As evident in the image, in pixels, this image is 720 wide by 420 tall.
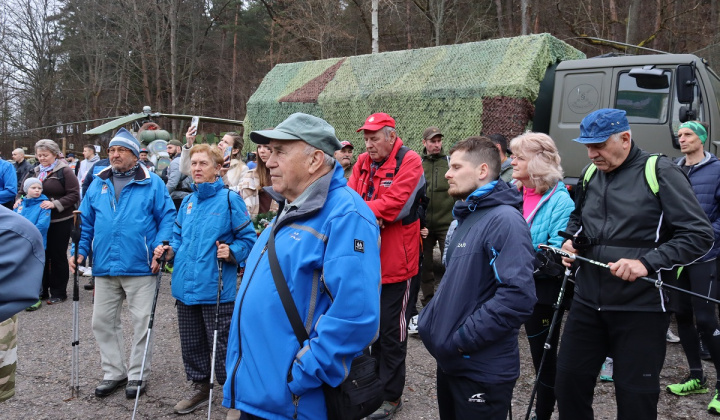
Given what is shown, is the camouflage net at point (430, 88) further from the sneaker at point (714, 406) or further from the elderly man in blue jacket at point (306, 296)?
the elderly man in blue jacket at point (306, 296)

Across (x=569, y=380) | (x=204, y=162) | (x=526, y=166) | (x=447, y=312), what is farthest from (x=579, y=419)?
(x=204, y=162)

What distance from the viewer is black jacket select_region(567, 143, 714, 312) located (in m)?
2.76

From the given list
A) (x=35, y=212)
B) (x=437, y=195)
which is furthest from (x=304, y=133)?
(x=35, y=212)

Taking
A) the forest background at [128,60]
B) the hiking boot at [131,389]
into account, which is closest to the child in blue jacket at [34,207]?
the hiking boot at [131,389]

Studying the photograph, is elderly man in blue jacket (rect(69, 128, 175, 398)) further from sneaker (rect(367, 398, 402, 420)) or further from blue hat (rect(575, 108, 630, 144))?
blue hat (rect(575, 108, 630, 144))

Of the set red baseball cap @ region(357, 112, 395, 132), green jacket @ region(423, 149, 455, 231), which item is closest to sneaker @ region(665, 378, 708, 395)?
green jacket @ region(423, 149, 455, 231)

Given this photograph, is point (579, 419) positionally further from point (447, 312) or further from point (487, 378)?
point (447, 312)

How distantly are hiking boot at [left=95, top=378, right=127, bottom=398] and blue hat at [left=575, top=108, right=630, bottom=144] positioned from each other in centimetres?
422

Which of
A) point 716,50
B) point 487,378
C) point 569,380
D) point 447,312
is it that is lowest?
point 569,380

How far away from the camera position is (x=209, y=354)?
14.5 ft

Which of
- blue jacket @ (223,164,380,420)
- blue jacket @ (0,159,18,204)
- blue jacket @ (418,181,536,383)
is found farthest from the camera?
blue jacket @ (0,159,18,204)

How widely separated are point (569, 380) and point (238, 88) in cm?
3203

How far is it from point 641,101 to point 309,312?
21.3 ft

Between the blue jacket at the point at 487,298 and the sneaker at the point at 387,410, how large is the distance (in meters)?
1.50
